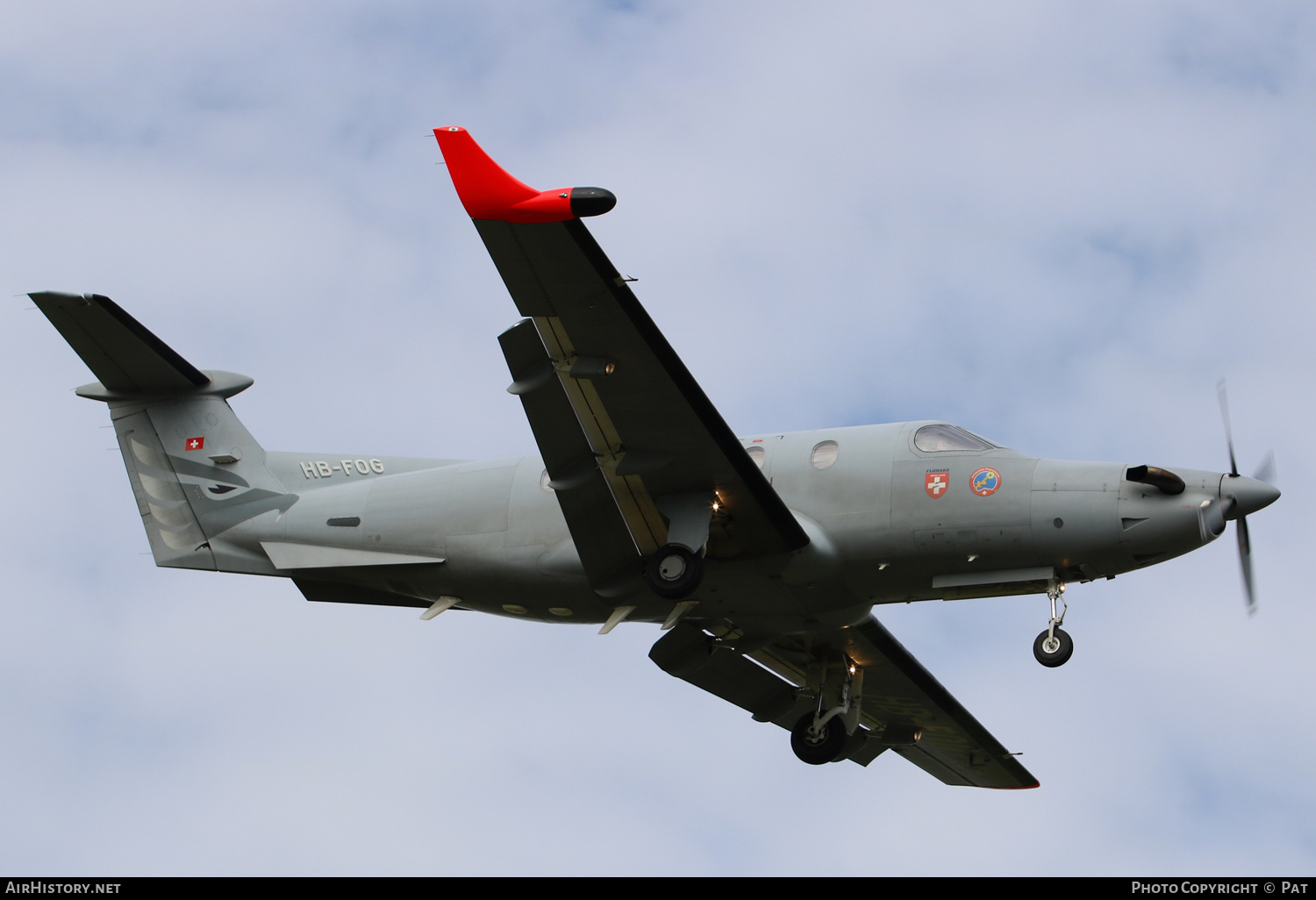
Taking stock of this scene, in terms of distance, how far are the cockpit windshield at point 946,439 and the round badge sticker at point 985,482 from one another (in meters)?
0.49

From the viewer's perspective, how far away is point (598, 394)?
769 inches

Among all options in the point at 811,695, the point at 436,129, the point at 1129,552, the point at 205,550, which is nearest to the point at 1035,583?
the point at 1129,552

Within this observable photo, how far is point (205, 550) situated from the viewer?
2431 cm

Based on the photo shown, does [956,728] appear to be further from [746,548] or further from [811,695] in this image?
[746,548]

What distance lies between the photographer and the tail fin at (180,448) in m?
24.2

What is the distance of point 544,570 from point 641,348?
4.55 m

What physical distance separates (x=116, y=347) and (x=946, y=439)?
518 inches

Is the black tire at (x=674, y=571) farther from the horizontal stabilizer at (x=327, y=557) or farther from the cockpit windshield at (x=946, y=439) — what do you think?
the horizontal stabilizer at (x=327, y=557)

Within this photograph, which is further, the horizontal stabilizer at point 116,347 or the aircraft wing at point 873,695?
the aircraft wing at point 873,695

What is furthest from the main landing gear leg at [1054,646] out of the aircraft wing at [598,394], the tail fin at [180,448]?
the tail fin at [180,448]

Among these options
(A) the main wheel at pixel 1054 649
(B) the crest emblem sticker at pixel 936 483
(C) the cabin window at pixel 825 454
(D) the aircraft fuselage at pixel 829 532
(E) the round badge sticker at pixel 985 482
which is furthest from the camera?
(C) the cabin window at pixel 825 454

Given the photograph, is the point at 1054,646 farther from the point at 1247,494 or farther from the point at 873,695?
the point at 873,695

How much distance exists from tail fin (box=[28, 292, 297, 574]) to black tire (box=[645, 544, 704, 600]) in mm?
7055

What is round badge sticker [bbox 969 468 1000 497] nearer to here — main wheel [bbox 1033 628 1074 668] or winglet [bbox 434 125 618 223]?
main wheel [bbox 1033 628 1074 668]
